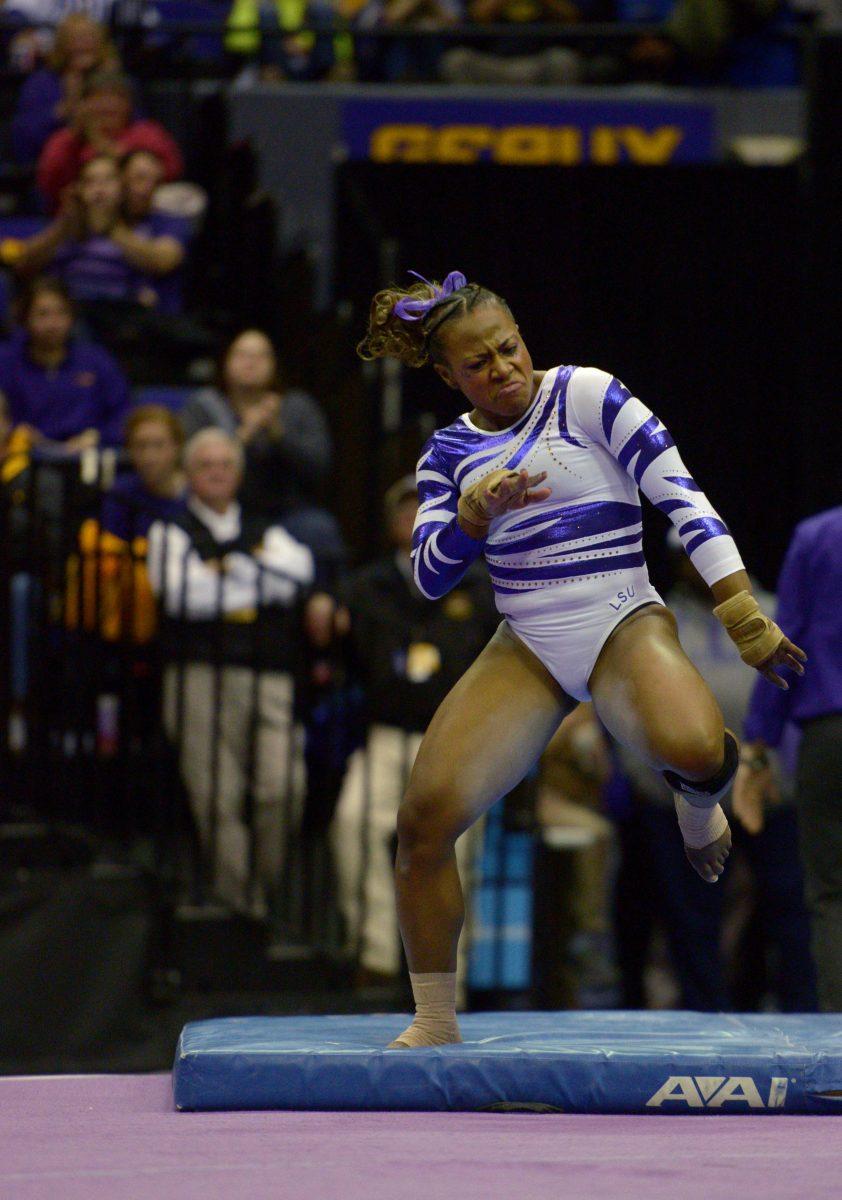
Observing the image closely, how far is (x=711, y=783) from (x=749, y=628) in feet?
1.09

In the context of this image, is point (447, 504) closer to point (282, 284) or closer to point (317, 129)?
point (282, 284)

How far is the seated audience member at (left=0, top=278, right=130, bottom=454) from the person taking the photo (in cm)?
792

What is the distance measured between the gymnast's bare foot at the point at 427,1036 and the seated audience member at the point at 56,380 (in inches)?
170

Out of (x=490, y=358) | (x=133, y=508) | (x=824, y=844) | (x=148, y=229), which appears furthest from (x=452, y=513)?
(x=148, y=229)

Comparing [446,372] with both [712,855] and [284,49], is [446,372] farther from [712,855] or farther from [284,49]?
[284,49]

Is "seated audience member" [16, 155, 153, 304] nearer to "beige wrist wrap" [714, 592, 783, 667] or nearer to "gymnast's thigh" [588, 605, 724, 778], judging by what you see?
"gymnast's thigh" [588, 605, 724, 778]

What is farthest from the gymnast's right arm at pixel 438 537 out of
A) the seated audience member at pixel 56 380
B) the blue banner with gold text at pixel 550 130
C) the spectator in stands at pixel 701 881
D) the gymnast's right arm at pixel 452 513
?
the blue banner with gold text at pixel 550 130

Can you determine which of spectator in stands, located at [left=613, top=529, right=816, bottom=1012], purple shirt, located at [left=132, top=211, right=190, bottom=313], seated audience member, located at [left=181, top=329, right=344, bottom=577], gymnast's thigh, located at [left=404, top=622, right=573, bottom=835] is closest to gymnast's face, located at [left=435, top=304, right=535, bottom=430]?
gymnast's thigh, located at [left=404, top=622, right=573, bottom=835]

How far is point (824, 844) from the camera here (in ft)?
16.4

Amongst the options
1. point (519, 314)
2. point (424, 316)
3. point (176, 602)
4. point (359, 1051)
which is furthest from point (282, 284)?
point (359, 1051)

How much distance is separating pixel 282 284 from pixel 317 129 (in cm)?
162

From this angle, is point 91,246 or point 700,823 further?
point 91,246

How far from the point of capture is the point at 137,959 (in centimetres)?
632

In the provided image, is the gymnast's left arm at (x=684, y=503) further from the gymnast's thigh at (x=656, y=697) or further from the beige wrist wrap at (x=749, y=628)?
the gymnast's thigh at (x=656, y=697)
